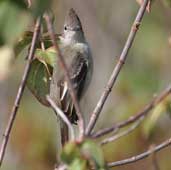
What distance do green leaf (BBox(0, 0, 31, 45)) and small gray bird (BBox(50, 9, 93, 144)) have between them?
165 cm

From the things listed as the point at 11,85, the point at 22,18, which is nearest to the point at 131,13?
the point at 11,85

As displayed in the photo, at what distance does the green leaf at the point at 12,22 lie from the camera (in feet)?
4.85

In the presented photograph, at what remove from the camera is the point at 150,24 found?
21.7 feet

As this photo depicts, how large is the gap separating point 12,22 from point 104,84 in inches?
206

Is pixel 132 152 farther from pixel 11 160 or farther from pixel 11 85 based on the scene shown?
pixel 11 85

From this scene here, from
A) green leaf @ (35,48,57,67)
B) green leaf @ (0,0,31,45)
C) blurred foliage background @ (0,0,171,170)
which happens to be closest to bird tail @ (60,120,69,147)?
green leaf @ (35,48,57,67)

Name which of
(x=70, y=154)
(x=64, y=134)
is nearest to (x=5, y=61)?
(x=70, y=154)

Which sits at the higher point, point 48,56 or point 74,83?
point 48,56

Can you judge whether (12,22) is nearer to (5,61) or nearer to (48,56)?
(5,61)

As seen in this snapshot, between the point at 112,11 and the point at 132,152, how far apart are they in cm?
192

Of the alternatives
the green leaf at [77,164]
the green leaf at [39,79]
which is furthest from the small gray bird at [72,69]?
the green leaf at [77,164]

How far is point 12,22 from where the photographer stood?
150 centimetres

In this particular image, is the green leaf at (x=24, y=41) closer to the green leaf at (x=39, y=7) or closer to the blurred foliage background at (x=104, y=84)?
the green leaf at (x=39, y=7)

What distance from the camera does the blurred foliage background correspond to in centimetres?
525
